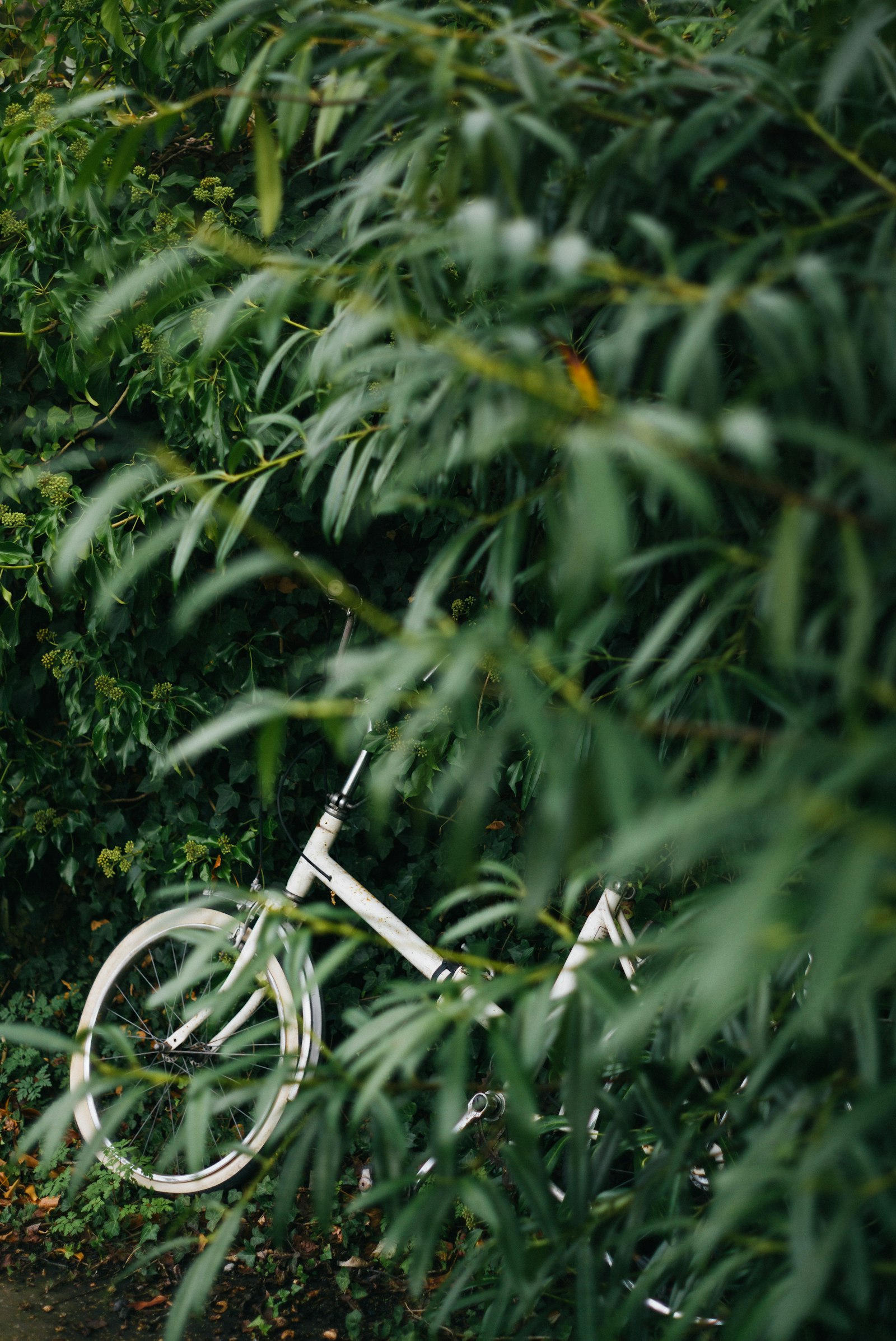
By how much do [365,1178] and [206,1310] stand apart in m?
0.43

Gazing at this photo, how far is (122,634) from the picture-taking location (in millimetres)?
2475

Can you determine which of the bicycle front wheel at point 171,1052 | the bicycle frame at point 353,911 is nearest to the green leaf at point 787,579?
the bicycle front wheel at point 171,1052

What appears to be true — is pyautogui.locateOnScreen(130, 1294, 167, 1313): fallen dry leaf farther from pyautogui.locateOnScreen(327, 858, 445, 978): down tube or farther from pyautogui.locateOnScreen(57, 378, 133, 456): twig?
pyautogui.locateOnScreen(57, 378, 133, 456): twig

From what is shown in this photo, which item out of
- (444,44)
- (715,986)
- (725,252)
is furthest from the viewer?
(725,252)

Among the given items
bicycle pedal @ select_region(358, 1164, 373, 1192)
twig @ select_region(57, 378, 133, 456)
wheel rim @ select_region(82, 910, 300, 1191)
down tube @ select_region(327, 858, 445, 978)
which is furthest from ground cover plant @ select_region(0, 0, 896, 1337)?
wheel rim @ select_region(82, 910, 300, 1191)

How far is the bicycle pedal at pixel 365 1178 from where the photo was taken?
2.33 metres

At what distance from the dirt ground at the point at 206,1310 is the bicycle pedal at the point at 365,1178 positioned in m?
0.16

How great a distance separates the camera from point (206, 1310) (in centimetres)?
213

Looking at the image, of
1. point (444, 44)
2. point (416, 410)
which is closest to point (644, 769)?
point (416, 410)

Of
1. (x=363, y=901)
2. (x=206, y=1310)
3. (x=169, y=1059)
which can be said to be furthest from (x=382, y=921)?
(x=206, y=1310)

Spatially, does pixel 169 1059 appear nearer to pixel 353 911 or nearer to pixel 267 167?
pixel 353 911

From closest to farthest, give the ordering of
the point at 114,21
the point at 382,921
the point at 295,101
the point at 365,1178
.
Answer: the point at 295,101, the point at 114,21, the point at 382,921, the point at 365,1178

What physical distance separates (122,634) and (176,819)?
515 mm

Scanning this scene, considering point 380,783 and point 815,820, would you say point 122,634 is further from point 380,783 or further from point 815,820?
point 815,820
